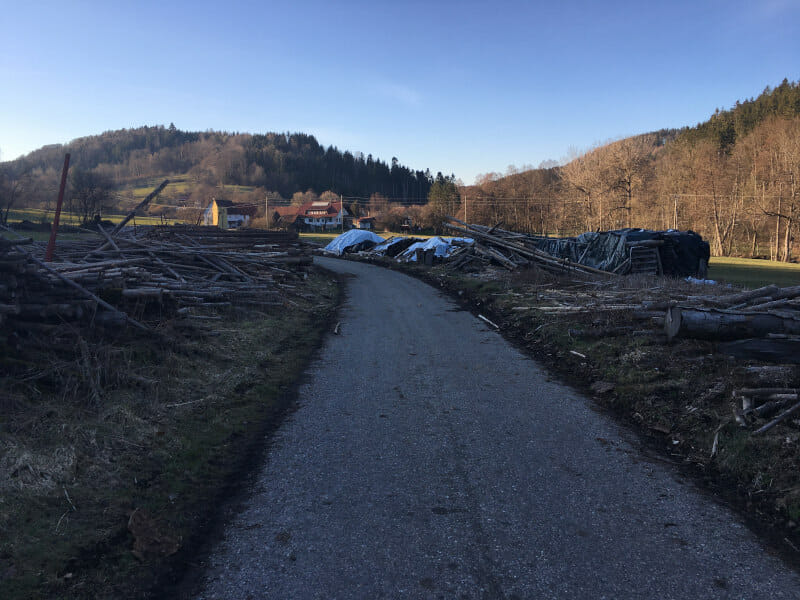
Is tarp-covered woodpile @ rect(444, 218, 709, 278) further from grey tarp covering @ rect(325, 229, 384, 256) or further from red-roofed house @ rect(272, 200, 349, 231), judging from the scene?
A: red-roofed house @ rect(272, 200, 349, 231)

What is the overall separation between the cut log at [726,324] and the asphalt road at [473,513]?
6.79ft

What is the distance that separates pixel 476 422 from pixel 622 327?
5.22 metres

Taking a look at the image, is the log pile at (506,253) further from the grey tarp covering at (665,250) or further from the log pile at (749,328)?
the log pile at (749,328)

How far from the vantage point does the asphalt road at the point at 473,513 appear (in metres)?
3.39

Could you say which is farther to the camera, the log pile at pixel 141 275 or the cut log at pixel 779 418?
the log pile at pixel 141 275

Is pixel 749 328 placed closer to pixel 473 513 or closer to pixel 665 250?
pixel 473 513

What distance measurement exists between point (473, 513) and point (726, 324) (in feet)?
18.6

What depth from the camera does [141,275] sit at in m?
11.0

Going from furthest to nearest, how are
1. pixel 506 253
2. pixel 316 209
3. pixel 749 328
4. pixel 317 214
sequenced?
pixel 316 209, pixel 317 214, pixel 506 253, pixel 749 328

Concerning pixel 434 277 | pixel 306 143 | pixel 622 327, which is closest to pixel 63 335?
pixel 622 327

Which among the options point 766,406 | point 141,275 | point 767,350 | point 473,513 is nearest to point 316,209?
point 141,275

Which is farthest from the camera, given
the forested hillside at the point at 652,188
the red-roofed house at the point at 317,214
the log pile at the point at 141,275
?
the red-roofed house at the point at 317,214

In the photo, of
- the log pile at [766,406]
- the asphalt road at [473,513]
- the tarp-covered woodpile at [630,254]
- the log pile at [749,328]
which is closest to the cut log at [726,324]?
the log pile at [749,328]

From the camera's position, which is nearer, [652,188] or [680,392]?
[680,392]
